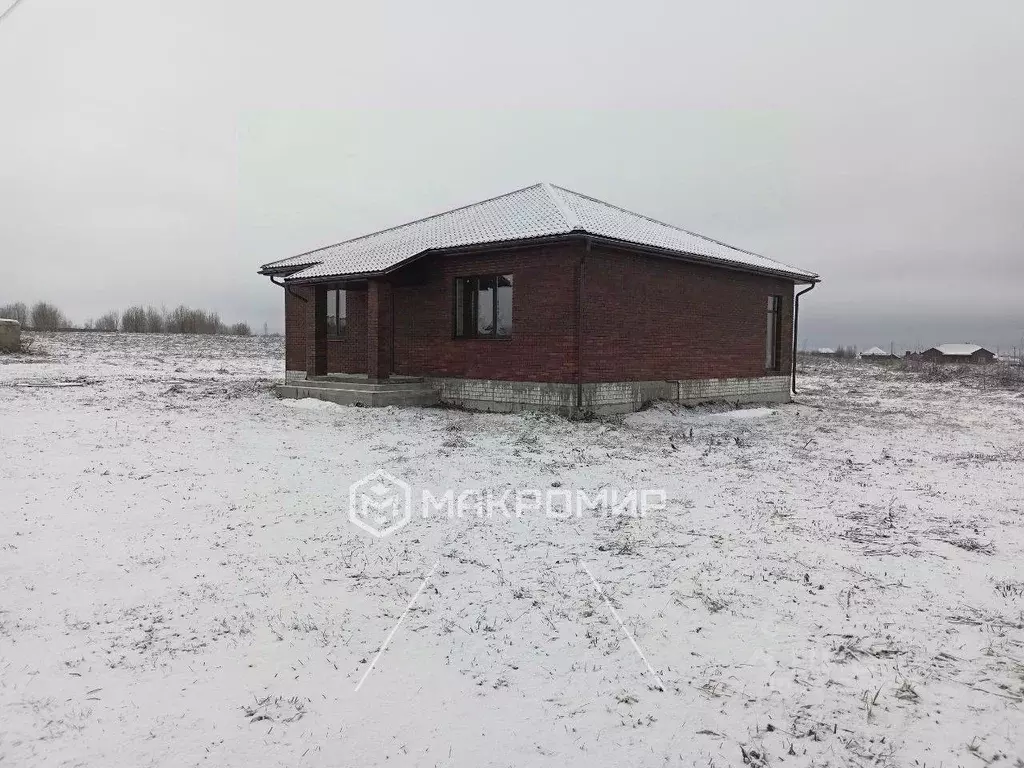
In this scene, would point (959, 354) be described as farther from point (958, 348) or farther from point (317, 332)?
point (317, 332)

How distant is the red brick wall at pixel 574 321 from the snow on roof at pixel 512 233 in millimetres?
482

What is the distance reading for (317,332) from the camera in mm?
16641

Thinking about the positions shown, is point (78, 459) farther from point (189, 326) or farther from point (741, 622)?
point (189, 326)

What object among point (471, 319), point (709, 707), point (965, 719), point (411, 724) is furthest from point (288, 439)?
point (965, 719)

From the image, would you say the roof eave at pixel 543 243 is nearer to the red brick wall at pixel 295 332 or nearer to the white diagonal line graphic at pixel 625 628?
the red brick wall at pixel 295 332

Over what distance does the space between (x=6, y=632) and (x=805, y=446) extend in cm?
1098

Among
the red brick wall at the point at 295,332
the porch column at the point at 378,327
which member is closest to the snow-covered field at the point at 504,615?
the porch column at the point at 378,327

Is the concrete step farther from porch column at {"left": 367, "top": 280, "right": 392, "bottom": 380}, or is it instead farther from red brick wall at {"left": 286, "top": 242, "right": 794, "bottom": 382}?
red brick wall at {"left": 286, "top": 242, "right": 794, "bottom": 382}

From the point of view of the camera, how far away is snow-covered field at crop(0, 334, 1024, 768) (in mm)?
2992

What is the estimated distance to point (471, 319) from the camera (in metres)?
14.8

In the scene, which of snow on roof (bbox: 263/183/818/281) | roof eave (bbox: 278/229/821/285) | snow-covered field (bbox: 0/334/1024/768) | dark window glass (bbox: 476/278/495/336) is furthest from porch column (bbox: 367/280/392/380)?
snow-covered field (bbox: 0/334/1024/768)

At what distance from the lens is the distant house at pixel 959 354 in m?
64.1

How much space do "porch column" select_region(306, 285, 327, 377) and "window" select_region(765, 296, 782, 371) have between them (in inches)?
522

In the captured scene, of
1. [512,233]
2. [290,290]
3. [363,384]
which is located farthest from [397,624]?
[290,290]
